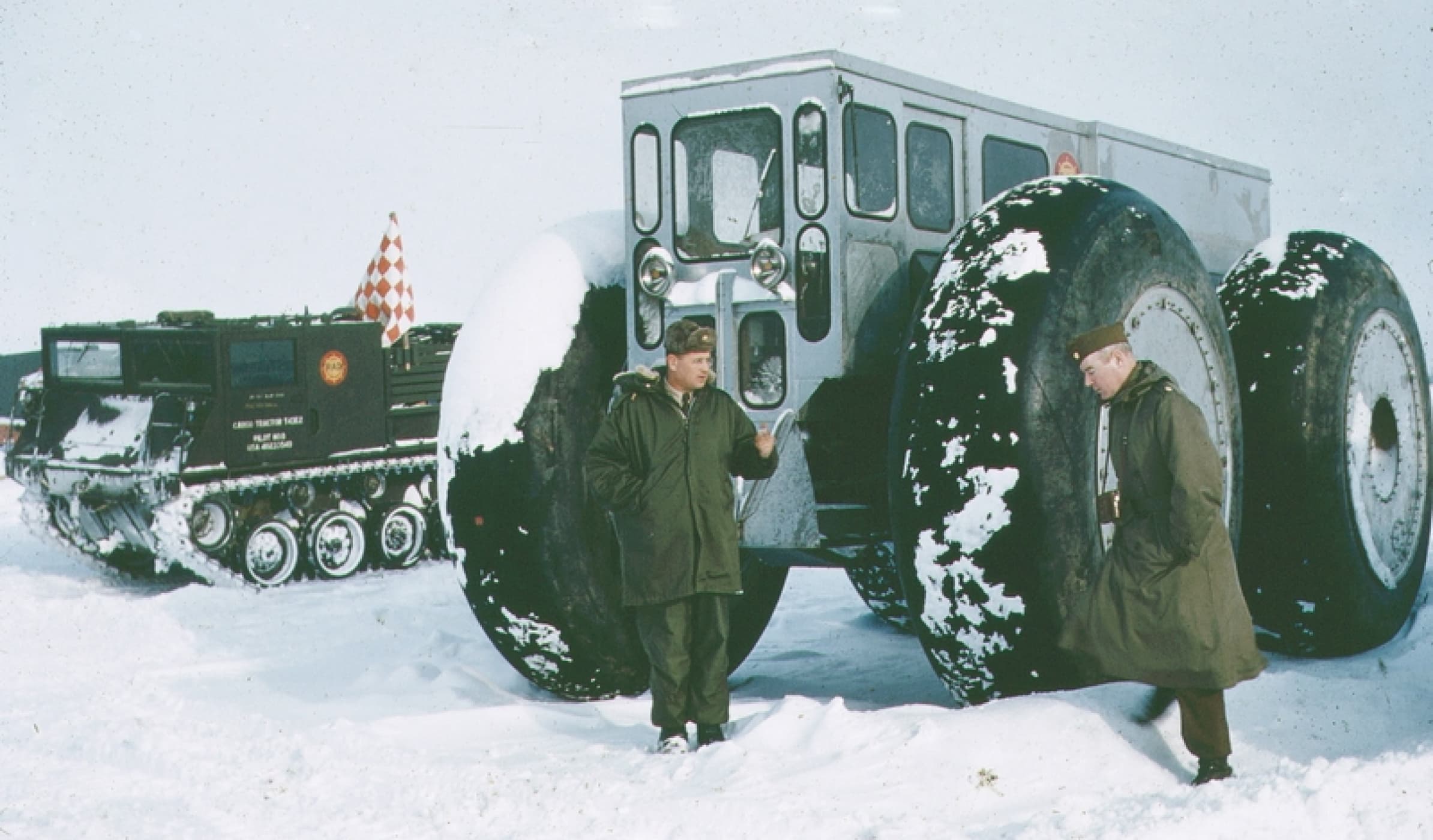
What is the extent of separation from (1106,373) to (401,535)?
32.0ft

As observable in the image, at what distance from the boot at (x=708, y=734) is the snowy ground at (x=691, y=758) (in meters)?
0.06

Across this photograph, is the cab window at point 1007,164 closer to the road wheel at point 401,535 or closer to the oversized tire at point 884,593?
the oversized tire at point 884,593

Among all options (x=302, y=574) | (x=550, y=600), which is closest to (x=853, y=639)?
(x=550, y=600)

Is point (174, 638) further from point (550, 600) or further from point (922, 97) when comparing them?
point (922, 97)

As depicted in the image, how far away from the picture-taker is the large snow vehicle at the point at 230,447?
11578 mm

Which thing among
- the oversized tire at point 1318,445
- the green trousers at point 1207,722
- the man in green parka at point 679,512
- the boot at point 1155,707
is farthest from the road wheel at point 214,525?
the green trousers at point 1207,722

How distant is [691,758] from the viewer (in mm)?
4754

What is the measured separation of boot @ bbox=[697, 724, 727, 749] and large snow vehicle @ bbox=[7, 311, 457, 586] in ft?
24.5

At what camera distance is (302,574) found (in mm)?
12430

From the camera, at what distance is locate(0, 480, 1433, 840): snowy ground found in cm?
397

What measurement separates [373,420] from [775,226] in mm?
7821

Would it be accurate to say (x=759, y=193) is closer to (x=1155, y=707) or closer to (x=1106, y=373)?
(x=1106, y=373)

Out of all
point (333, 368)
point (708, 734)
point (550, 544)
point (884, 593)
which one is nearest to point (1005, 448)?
point (708, 734)

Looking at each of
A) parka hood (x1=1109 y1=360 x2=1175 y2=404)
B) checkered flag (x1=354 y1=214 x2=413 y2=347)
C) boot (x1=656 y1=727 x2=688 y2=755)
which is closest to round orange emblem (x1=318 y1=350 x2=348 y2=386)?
checkered flag (x1=354 y1=214 x2=413 y2=347)
